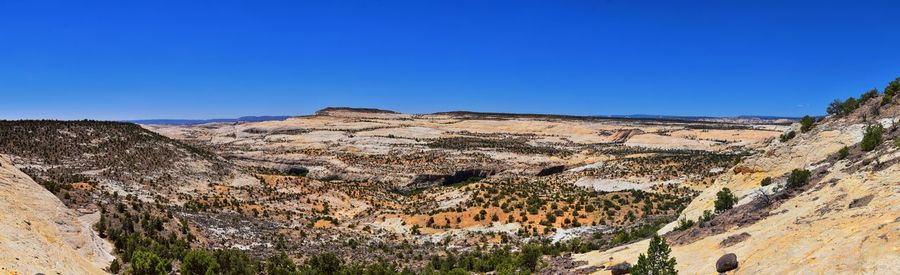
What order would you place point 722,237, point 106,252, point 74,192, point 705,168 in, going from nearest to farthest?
1. point 722,237
2. point 106,252
3. point 74,192
4. point 705,168

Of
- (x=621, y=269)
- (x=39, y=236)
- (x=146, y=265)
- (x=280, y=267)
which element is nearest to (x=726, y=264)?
(x=621, y=269)

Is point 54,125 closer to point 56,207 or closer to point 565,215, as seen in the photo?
point 56,207

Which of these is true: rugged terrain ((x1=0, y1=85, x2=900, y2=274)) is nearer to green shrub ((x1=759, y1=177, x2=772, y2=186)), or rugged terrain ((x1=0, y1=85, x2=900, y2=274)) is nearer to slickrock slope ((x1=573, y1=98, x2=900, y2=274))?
slickrock slope ((x1=573, y1=98, x2=900, y2=274))

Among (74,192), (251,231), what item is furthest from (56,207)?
(251,231)

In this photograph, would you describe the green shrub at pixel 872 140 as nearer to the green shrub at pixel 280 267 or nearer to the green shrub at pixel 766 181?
the green shrub at pixel 766 181

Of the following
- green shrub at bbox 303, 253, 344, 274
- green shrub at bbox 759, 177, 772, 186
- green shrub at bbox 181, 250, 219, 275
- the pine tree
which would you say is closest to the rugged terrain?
green shrub at bbox 759, 177, 772, 186

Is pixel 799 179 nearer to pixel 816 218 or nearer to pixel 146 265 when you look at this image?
pixel 816 218
